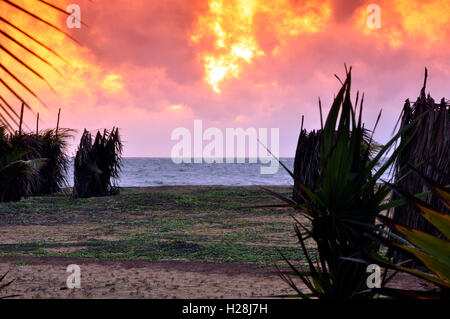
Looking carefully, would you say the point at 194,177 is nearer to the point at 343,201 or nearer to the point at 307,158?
the point at 307,158

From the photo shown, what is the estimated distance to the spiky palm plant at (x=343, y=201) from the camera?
211 centimetres

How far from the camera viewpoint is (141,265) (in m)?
6.88

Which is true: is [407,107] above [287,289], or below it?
above

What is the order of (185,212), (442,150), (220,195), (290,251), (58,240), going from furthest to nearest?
(220,195) → (185,212) → (58,240) → (290,251) → (442,150)

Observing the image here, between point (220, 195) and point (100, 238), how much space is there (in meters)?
8.62

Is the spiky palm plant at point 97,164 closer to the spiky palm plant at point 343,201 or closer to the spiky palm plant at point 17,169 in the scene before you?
the spiky palm plant at point 17,169

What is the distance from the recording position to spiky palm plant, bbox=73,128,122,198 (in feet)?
57.9

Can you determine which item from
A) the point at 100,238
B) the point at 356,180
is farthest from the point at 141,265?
the point at 356,180

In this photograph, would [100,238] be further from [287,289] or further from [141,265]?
[287,289]

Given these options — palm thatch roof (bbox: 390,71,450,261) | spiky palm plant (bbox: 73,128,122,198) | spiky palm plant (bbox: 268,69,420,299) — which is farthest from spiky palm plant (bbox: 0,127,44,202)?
spiky palm plant (bbox: 268,69,420,299)

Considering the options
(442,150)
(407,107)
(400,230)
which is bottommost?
(400,230)

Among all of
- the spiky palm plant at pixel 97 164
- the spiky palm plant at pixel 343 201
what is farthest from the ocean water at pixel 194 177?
the spiky palm plant at pixel 343 201

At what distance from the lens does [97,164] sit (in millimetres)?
18156
